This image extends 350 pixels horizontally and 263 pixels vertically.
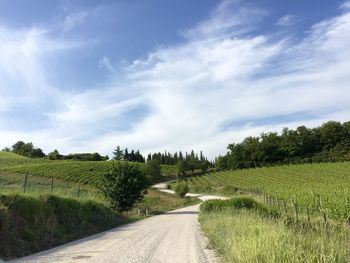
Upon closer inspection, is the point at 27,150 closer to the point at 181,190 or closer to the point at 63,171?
the point at 63,171

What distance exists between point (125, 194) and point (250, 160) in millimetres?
86272

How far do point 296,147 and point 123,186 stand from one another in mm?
81699

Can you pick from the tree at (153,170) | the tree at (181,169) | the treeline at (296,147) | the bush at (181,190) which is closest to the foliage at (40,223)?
the bush at (181,190)

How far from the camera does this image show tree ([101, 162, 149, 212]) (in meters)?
41.8

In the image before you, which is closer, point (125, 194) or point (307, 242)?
point (307, 242)

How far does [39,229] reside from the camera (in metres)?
17.0

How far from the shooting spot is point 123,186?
4222 centimetres

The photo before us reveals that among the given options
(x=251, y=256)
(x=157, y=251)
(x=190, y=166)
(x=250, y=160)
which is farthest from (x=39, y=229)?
(x=190, y=166)

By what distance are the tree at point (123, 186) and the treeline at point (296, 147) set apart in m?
69.2

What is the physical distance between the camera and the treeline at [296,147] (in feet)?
358

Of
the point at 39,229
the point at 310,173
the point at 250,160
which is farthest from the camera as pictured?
the point at 250,160

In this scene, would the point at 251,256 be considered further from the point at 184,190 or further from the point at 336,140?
the point at 336,140

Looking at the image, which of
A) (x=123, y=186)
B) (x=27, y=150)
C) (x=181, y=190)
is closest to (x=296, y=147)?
(x=181, y=190)

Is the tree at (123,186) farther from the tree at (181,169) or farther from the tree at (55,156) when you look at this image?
the tree at (55,156)
